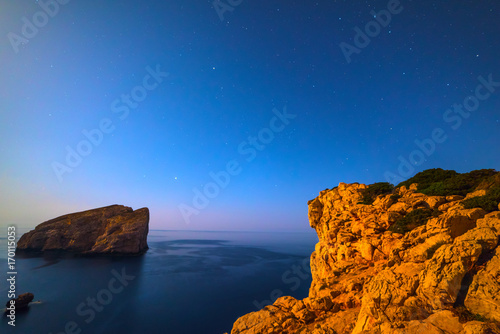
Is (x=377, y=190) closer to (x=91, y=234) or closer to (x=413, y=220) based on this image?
(x=413, y=220)

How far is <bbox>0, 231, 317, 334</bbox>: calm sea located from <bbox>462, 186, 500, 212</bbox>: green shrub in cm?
3132

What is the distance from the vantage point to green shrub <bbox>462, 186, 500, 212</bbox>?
34.6 ft

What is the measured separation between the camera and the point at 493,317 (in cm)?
684

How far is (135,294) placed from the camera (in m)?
40.3

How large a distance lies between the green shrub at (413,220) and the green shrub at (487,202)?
1.87 m

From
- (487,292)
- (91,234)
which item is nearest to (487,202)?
(487,292)

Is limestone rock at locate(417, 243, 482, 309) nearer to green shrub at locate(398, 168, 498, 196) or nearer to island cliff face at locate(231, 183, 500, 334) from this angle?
island cliff face at locate(231, 183, 500, 334)

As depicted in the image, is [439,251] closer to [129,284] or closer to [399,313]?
[399,313]

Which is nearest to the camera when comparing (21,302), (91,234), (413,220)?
(413,220)

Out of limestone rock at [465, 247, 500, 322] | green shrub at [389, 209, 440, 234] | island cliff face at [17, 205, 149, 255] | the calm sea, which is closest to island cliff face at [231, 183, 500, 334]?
limestone rock at [465, 247, 500, 322]

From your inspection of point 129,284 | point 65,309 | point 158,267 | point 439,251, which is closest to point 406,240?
point 439,251

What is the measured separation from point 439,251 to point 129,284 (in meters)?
58.7

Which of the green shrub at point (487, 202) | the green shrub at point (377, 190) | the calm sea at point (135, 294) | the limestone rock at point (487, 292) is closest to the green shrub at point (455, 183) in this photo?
the green shrub at point (377, 190)

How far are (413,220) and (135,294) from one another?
50.1m
